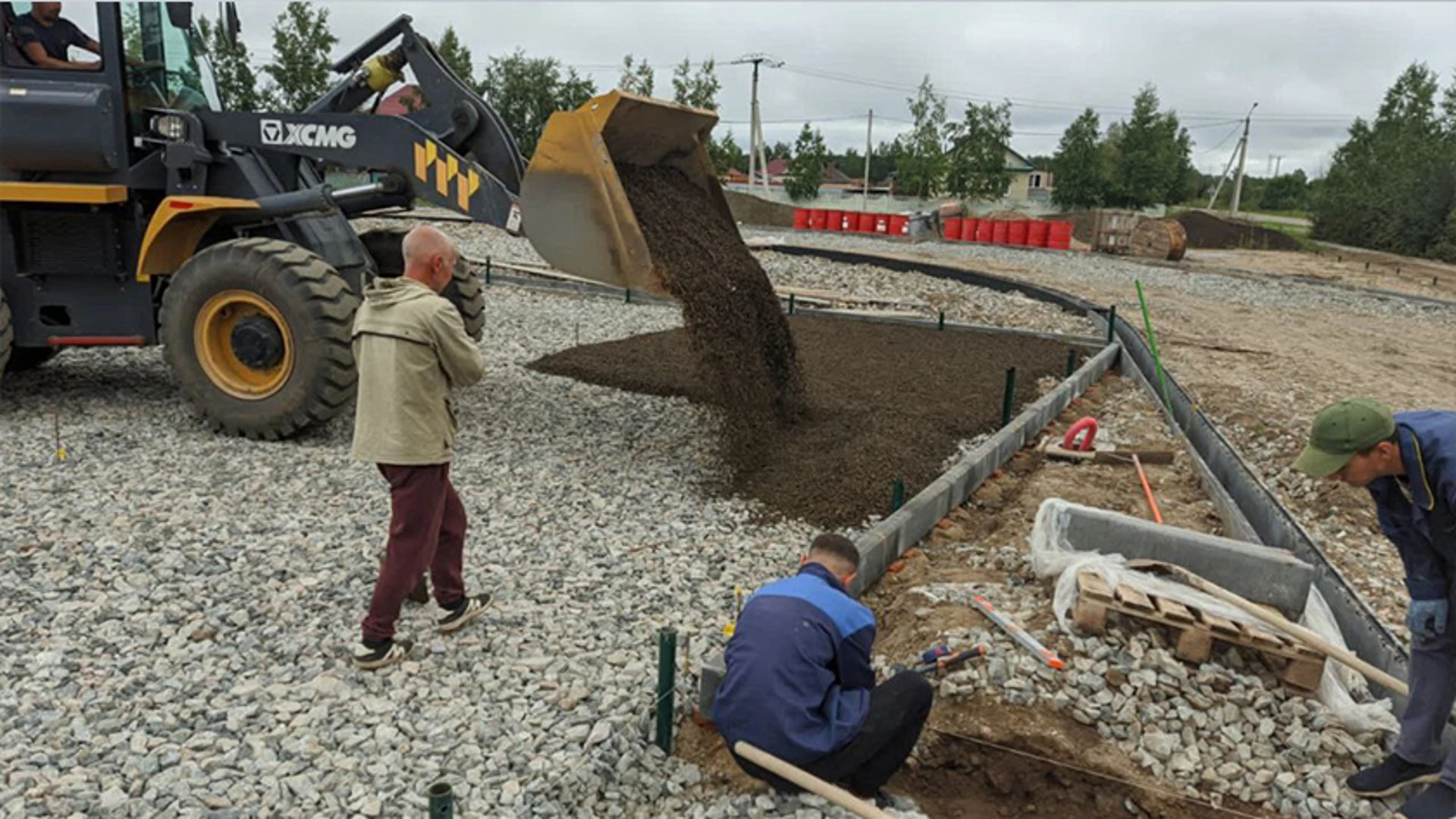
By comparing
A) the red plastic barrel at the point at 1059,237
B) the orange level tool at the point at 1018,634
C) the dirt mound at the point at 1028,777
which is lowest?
the dirt mound at the point at 1028,777

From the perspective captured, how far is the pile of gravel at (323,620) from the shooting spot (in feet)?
10.3

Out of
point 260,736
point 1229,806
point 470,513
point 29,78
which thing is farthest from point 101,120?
point 1229,806

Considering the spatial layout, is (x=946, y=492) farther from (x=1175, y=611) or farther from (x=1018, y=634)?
(x=1175, y=611)

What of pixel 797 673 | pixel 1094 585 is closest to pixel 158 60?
pixel 797 673

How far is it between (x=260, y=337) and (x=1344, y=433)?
20.1ft

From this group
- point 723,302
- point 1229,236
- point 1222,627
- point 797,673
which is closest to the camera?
point 797,673

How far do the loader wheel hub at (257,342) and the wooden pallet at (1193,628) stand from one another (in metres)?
5.24

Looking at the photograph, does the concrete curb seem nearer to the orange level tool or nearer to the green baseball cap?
the orange level tool

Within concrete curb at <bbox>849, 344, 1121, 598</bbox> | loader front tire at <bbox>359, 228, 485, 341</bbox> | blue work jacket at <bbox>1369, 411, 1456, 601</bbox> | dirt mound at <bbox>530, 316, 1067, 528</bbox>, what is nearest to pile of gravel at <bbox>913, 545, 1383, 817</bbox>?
blue work jacket at <bbox>1369, 411, 1456, 601</bbox>

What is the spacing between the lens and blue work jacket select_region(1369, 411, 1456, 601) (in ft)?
10.2

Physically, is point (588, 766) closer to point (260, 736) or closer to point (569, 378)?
point (260, 736)

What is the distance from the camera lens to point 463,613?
4078 mm

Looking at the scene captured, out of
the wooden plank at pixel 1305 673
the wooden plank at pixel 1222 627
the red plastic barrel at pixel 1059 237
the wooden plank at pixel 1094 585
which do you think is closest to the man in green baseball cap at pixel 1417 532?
the wooden plank at pixel 1305 673

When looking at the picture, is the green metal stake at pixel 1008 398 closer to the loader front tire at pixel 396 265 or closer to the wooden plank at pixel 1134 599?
the wooden plank at pixel 1134 599
